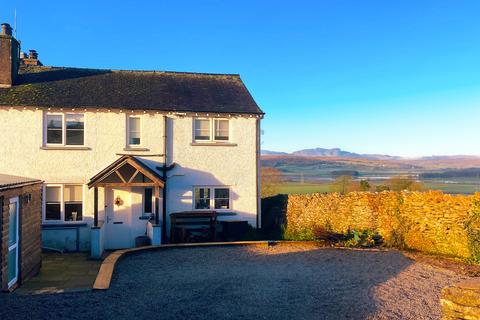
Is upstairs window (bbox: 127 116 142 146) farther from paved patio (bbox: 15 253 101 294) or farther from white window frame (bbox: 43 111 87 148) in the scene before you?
paved patio (bbox: 15 253 101 294)

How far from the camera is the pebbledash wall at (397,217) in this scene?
12141mm

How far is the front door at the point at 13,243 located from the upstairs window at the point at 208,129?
927cm

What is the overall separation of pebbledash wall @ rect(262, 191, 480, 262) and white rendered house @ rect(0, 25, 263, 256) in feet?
6.28

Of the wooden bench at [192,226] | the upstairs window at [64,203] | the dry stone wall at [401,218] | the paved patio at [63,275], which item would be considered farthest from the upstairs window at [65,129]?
the dry stone wall at [401,218]

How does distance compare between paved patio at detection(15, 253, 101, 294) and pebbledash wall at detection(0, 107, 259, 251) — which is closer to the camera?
paved patio at detection(15, 253, 101, 294)

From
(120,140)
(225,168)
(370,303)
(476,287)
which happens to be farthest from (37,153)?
(476,287)

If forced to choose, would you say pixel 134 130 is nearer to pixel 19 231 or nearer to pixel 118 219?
pixel 118 219

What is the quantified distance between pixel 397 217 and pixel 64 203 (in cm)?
1286

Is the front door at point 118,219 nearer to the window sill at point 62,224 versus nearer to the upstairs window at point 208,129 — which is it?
the window sill at point 62,224

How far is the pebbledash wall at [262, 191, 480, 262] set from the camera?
39.8 feet

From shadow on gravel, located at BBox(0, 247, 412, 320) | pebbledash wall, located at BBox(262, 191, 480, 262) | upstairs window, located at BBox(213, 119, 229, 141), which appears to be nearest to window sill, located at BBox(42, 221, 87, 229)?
shadow on gravel, located at BBox(0, 247, 412, 320)

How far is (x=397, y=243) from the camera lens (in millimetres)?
14562

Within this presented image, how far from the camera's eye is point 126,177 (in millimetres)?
16844

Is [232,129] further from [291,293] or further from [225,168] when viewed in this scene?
[291,293]
